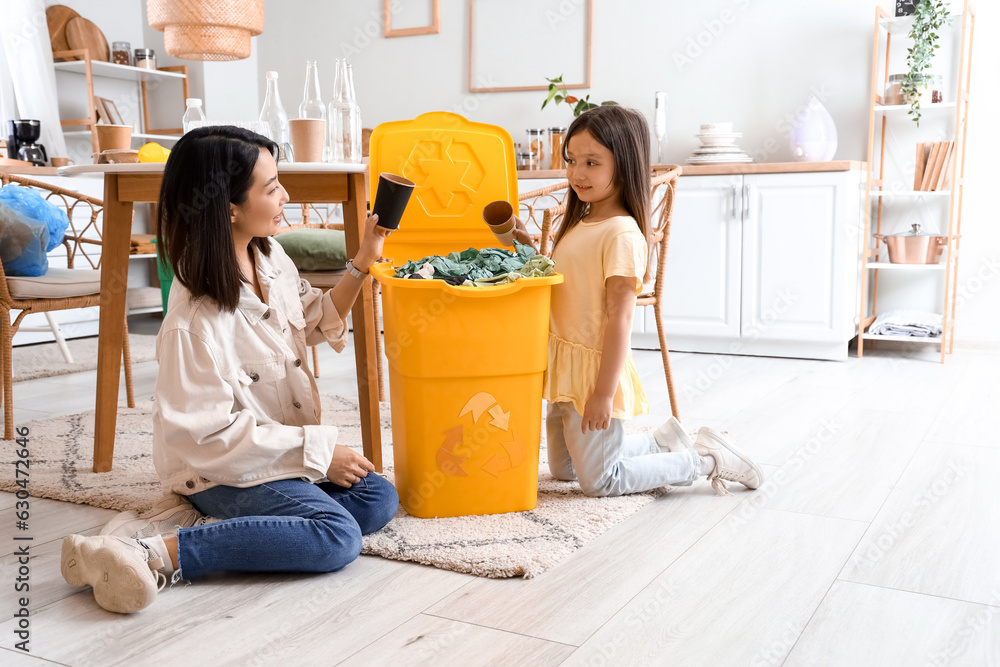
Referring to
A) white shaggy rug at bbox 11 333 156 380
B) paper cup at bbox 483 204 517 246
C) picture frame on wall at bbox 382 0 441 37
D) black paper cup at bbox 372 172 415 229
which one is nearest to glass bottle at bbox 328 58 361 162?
paper cup at bbox 483 204 517 246

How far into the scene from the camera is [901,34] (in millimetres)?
3436

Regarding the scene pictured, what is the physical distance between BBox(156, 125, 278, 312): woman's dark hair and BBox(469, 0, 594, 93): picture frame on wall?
282cm

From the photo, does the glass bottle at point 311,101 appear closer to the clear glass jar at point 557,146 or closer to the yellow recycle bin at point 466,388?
the yellow recycle bin at point 466,388

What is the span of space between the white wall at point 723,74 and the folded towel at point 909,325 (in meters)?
0.21

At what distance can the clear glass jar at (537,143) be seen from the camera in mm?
3906

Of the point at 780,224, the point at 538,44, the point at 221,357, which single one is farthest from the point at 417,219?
the point at 538,44

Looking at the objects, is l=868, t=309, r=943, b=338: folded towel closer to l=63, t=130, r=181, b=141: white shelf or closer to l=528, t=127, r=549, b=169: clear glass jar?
l=528, t=127, r=549, b=169: clear glass jar

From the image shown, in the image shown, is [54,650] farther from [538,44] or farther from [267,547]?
[538,44]

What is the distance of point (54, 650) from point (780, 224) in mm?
2859

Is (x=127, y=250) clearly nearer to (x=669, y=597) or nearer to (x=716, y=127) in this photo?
(x=669, y=597)

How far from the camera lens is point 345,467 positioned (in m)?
1.43

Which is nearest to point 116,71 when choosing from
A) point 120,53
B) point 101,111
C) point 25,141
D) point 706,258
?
point 120,53

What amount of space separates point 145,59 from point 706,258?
287cm

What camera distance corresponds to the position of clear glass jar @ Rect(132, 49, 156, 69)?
4359 millimetres
